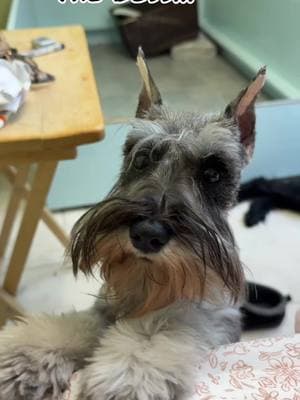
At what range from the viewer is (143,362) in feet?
3.41

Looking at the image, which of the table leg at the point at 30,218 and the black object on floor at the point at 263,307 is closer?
the table leg at the point at 30,218

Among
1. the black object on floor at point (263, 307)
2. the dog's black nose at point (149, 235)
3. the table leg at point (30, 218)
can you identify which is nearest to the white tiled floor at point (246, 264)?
the black object on floor at point (263, 307)

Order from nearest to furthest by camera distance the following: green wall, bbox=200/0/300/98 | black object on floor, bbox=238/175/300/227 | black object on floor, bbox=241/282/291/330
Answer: black object on floor, bbox=241/282/291/330 < black object on floor, bbox=238/175/300/227 < green wall, bbox=200/0/300/98

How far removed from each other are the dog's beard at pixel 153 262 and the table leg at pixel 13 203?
102 centimetres

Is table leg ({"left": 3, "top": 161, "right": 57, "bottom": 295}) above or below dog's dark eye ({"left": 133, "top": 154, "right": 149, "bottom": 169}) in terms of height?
below

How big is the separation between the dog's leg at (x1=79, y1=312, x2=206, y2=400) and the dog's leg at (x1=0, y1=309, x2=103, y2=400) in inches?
2.3

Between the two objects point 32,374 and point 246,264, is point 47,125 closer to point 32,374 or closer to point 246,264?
point 32,374

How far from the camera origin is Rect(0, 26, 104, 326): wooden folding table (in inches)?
52.2

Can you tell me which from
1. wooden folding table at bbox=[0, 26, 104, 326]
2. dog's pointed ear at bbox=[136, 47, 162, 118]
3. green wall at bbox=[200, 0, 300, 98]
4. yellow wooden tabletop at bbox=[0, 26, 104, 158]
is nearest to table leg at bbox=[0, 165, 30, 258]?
wooden folding table at bbox=[0, 26, 104, 326]

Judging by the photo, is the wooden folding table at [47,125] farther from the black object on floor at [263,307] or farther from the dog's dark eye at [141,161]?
the black object on floor at [263,307]

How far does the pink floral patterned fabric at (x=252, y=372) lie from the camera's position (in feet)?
3.20

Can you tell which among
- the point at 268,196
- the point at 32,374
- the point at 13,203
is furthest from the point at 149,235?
the point at 268,196

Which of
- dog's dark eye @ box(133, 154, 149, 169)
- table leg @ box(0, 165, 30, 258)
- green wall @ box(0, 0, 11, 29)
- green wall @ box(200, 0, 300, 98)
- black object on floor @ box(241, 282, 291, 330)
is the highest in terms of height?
dog's dark eye @ box(133, 154, 149, 169)

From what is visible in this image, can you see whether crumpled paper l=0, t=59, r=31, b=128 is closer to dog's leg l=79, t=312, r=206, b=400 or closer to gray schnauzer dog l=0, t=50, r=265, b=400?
gray schnauzer dog l=0, t=50, r=265, b=400
